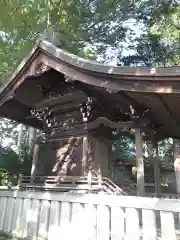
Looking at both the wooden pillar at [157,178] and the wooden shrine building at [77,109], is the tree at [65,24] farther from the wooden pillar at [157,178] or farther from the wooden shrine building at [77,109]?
the wooden pillar at [157,178]

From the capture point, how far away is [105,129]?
778 centimetres

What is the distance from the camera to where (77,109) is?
763cm

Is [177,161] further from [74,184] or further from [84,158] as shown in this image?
[74,184]

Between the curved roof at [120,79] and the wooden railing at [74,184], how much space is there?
223 cm

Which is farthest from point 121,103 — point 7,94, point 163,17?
point 163,17

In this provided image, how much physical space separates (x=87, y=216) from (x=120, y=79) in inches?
93.6

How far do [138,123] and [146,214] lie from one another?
11.9 feet

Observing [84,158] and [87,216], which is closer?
[87,216]

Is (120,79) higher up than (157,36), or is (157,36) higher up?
(157,36)

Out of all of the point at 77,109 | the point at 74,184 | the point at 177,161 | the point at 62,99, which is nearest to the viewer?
the point at 74,184

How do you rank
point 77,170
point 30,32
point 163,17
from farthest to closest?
A: 1. point 163,17
2. point 30,32
3. point 77,170

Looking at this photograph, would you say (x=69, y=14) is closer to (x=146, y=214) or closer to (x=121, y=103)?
(x=121, y=103)

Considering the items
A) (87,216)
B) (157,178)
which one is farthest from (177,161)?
(87,216)

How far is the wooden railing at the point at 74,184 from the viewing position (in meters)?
6.64
